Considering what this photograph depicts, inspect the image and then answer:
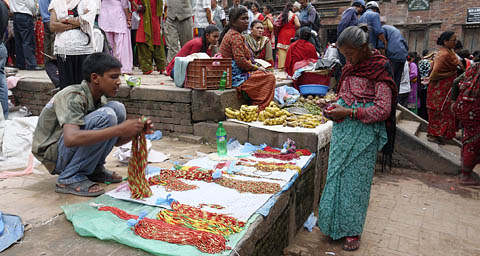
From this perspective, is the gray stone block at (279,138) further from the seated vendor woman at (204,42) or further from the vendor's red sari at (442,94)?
the vendor's red sari at (442,94)

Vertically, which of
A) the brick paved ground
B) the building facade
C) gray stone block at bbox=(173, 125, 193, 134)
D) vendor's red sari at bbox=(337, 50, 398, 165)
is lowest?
the brick paved ground

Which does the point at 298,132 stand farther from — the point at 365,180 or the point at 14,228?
the point at 14,228

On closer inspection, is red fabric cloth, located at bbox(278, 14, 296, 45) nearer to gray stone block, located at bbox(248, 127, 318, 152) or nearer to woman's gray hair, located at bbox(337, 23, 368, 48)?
gray stone block, located at bbox(248, 127, 318, 152)

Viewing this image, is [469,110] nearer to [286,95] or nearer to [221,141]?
[286,95]

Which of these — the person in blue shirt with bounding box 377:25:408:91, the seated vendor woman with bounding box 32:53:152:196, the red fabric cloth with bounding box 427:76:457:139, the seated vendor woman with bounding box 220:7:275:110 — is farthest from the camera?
the red fabric cloth with bounding box 427:76:457:139

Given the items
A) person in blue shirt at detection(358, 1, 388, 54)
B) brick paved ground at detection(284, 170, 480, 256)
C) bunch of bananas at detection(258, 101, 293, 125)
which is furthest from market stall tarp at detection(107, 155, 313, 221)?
person in blue shirt at detection(358, 1, 388, 54)

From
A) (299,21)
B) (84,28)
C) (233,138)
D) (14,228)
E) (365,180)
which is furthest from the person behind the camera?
(299,21)

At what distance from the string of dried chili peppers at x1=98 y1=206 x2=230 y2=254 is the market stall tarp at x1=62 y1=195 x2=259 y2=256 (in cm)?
3

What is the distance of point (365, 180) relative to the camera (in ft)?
9.96

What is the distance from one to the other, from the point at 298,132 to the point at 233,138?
39.3 inches

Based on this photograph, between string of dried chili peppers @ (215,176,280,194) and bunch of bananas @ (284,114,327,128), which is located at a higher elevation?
bunch of bananas @ (284,114,327,128)

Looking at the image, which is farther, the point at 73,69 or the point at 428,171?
the point at 428,171

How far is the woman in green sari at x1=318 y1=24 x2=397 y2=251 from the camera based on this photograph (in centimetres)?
282

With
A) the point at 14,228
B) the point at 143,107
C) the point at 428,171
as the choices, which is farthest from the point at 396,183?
the point at 14,228
